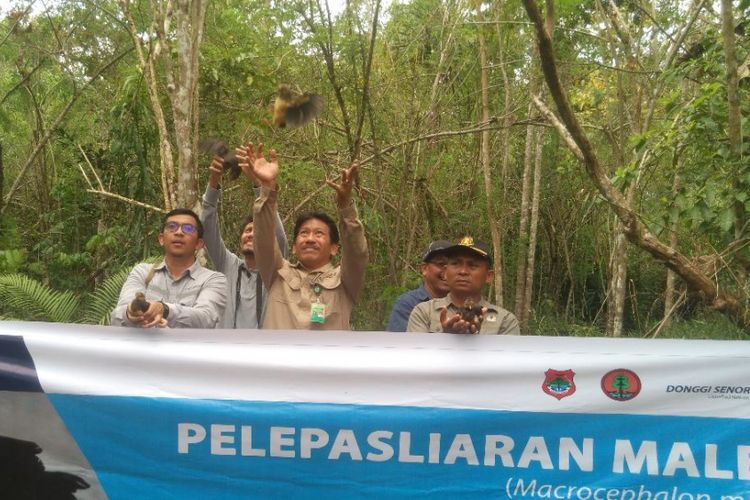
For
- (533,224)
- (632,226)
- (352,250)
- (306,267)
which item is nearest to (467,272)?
(352,250)

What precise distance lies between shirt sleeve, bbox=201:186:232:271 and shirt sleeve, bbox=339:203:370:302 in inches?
30.5

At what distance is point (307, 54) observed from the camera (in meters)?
6.83

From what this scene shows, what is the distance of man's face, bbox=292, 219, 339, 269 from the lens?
11.4 ft

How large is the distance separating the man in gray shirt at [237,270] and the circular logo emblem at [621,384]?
165cm

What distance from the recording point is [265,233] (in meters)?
3.39

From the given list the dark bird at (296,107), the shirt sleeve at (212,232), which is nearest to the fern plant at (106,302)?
the shirt sleeve at (212,232)

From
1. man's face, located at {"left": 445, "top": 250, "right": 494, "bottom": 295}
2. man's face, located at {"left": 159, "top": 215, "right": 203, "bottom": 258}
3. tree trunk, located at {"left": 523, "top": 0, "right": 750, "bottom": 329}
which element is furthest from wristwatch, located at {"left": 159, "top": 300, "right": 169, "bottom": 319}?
tree trunk, located at {"left": 523, "top": 0, "right": 750, "bottom": 329}

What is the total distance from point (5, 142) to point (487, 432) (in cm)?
1032

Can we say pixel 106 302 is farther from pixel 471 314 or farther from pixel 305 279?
pixel 471 314

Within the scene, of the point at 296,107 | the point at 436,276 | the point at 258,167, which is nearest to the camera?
the point at 258,167

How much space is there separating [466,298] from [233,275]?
122 centimetres

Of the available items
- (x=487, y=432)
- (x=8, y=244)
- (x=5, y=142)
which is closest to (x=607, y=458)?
(x=487, y=432)

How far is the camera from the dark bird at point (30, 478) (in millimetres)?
2756

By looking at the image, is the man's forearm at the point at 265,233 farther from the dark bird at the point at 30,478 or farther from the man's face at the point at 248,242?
the dark bird at the point at 30,478
